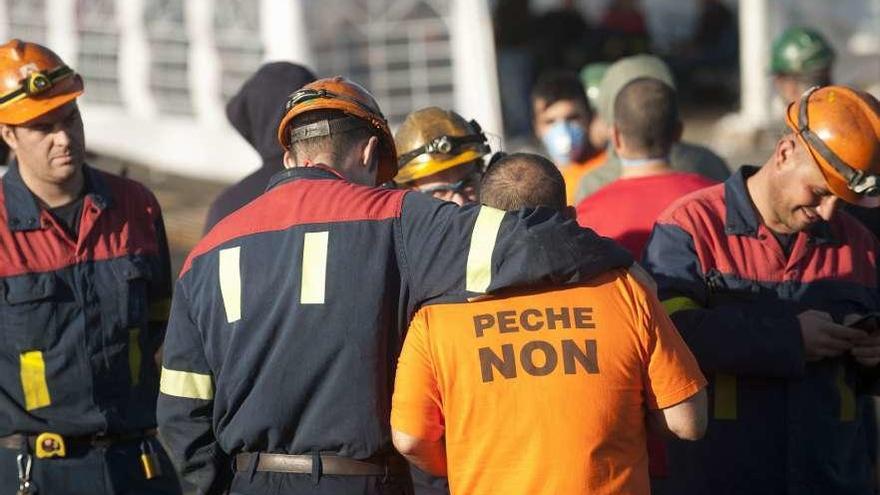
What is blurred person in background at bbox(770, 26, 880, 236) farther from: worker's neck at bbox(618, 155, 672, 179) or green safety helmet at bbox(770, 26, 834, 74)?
worker's neck at bbox(618, 155, 672, 179)

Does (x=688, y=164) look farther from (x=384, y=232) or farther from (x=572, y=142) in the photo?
(x=384, y=232)

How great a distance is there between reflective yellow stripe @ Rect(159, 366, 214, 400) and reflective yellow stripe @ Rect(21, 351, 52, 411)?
44.5 inches

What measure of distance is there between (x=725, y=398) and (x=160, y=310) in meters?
2.05

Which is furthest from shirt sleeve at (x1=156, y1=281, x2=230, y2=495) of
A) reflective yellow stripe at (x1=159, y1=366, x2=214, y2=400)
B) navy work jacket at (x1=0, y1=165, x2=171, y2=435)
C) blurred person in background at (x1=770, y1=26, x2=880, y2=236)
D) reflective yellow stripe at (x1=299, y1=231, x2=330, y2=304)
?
blurred person in background at (x1=770, y1=26, x2=880, y2=236)

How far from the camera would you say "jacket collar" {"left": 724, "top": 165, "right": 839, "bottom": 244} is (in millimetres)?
4332

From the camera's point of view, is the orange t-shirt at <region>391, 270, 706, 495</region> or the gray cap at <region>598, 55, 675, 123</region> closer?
the orange t-shirt at <region>391, 270, 706, 495</region>

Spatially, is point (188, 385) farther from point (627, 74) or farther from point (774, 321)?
point (627, 74)

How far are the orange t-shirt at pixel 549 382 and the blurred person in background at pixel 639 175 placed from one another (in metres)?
1.78

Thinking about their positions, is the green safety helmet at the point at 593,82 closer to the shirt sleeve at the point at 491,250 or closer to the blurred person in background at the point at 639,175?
the blurred person in background at the point at 639,175

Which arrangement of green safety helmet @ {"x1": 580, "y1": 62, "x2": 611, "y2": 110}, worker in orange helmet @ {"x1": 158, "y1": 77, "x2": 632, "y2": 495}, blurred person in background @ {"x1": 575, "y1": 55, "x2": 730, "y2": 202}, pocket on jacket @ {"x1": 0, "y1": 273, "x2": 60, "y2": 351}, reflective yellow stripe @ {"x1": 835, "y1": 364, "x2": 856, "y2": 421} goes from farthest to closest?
green safety helmet @ {"x1": 580, "y1": 62, "x2": 611, "y2": 110} < blurred person in background @ {"x1": 575, "y1": 55, "x2": 730, "y2": 202} < pocket on jacket @ {"x1": 0, "y1": 273, "x2": 60, "y2": 351} < reflective yellow stripe @ {"x1": 835, "y1": 364, "x2": 856, "y2": 421} < worker in orange helmet @ {"x1": 158, "y1": 77, "x2": 632, "y2": 495}

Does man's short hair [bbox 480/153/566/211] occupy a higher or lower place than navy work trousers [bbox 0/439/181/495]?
higher

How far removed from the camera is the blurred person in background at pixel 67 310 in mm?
4840

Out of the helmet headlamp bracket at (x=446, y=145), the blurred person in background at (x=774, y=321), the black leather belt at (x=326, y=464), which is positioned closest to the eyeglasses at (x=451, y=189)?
the helmet headlamp bracket at (x=446, y=145)

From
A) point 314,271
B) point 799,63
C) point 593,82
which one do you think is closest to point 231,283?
point 314,271
